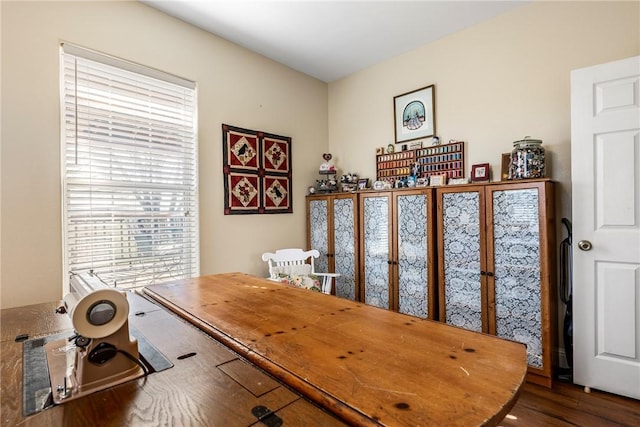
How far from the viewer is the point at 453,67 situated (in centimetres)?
287

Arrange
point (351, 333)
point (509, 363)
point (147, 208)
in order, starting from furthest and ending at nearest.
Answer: point (147, 208), point (351, 333), point (509, 363)

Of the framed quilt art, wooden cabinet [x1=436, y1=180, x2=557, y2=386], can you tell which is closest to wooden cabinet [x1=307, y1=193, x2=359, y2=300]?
the framed quilt art

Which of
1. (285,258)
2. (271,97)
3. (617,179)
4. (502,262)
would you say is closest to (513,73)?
(617,179)

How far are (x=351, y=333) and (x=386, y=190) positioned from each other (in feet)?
6.82

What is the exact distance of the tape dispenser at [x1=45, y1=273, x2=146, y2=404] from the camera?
72 cm

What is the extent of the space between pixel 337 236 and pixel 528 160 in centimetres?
180

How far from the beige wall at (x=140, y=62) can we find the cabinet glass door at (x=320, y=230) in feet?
0.42

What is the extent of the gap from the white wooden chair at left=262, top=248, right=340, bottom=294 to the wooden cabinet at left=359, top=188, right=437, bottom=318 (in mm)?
378

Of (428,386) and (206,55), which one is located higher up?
(206,55)

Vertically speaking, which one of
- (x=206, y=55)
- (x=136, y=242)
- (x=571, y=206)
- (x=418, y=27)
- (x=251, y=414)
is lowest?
(x=251, y=414)

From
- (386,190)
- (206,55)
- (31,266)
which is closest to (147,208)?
(31,266)

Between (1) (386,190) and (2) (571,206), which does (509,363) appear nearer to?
(2) (571,206)

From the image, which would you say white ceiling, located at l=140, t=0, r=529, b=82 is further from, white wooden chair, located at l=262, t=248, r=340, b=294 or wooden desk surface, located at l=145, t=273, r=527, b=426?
wooden desk surface, located at l=145, t=273, r=527, b=426

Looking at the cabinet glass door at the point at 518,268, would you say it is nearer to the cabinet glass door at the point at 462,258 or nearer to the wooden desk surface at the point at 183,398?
the cabinet glass door at the point at 462,258
